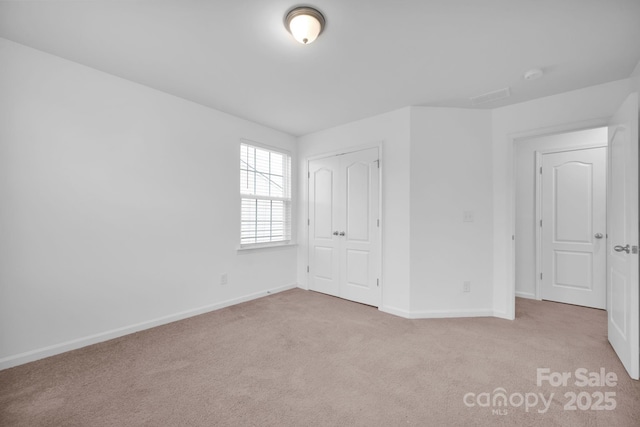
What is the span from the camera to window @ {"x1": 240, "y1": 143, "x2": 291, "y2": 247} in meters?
3.80

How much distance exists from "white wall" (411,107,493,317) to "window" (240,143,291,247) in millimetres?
2037

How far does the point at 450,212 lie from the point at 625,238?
139 cm

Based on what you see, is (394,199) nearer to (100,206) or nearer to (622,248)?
(622,248)

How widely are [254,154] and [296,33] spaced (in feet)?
7.42

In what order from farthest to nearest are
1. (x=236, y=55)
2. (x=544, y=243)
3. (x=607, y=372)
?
(x=544, y=243) < (x=236, y=55) < (x=607, y=372)

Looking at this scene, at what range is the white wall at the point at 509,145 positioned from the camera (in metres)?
2.76

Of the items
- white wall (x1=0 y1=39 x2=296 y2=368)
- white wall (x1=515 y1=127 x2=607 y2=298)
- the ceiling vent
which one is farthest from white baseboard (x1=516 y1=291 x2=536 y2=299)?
white wall (x1=0 y1=39 x2=296 y2=368)

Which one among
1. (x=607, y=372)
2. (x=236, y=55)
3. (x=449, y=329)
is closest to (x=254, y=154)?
(x=236, y=55)

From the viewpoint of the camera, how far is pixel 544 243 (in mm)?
3770

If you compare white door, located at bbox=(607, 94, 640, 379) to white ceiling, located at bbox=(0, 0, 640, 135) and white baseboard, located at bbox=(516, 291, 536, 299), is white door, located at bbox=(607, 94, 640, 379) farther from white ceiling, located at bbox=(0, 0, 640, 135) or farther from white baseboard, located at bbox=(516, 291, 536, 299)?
white baseboard, located at bbox=(516, 291, 536, 299)

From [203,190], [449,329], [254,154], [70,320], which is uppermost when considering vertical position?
[254,154]

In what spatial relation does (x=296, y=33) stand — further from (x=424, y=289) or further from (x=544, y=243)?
(x=544, y=243)

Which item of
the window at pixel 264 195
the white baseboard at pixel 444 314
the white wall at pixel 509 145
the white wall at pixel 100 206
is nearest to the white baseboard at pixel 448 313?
the white baseboard at pixel 444 314

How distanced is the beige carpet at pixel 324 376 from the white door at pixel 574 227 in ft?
2.11
